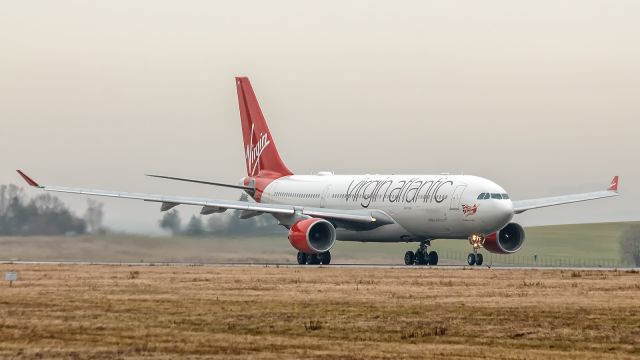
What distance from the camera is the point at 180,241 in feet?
204

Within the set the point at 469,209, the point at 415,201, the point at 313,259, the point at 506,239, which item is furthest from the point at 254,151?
the point at 469,209

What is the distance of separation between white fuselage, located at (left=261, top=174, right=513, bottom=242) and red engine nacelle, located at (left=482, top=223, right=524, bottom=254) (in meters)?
2.64

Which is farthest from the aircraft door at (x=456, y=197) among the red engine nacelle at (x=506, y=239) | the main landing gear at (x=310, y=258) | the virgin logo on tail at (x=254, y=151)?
the virgin logo on tail at (x=254, y=151)

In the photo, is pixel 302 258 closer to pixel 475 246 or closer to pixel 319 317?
pixel 475 246

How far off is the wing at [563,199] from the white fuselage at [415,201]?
4972 mm

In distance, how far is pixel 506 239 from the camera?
59938 millimetres

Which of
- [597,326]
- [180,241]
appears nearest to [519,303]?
[597,326]

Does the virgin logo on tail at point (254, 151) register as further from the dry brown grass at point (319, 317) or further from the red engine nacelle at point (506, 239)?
the dry brown grass at point (319, 317)

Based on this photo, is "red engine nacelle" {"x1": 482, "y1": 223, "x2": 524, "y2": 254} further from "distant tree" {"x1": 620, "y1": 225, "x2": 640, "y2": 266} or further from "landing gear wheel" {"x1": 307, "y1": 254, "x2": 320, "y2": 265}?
"distant tree" {"x1": 620, "y1": 225, "x2": 640, "y2": 266}

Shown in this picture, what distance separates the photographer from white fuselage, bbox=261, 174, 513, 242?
180 feet

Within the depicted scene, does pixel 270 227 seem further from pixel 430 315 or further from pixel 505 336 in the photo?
pixel 505 336

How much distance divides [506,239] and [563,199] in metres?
4.85

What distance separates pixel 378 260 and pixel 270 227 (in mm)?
6154

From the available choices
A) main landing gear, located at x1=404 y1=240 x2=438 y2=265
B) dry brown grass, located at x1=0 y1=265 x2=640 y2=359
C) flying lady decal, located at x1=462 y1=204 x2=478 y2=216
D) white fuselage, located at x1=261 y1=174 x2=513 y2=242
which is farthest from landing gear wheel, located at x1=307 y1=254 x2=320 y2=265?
dry brown grass, located at x1=0 y1=265 x2=640 y2=359
